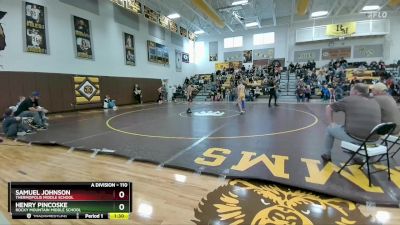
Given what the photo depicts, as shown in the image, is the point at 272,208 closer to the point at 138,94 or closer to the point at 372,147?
the point at 372,147

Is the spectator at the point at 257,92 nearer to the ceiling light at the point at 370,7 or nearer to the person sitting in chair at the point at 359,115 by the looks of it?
the ceiling light at the point at 370,7

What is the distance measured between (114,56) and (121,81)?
1.80 meters

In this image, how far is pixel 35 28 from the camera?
1094cm

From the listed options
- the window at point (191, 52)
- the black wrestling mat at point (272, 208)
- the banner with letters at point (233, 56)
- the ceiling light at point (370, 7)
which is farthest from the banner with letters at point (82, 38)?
the ceiling light at point (370, 7)

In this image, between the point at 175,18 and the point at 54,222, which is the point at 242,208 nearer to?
the point at 54,222

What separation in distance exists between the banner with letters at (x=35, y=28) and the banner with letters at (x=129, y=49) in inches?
228

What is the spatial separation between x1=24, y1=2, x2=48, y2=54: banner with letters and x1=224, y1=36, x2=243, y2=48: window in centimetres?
1909

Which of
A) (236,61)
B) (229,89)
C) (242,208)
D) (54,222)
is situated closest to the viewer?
(54,222)

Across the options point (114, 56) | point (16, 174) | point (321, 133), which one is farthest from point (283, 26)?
point (16, 174)

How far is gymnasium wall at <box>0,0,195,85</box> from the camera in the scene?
1020cm

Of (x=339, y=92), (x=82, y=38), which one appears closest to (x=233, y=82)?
(x=339, y=92)

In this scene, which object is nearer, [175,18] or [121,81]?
[121,81]

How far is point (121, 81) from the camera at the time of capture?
16328 mm
